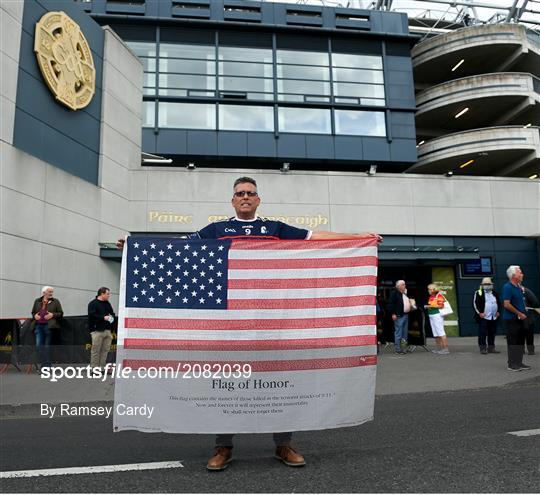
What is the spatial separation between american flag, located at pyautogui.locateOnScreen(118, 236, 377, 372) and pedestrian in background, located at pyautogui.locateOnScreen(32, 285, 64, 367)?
7877mm

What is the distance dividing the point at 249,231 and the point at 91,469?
231cm

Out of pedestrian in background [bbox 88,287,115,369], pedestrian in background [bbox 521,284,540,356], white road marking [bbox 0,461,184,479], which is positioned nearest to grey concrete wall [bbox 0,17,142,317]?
pedestrian in background [bbox 88,287,115,369]

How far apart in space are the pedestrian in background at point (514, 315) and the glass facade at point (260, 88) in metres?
17.7

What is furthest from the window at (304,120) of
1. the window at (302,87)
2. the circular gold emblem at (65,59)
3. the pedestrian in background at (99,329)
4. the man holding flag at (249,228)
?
the man holding flag at (249,228)

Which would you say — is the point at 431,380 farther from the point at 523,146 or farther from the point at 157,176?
the point at 523,146

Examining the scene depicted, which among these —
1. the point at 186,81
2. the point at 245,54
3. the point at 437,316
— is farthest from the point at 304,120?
the point at 437,316

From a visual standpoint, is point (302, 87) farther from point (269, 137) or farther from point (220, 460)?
point (220, 460)

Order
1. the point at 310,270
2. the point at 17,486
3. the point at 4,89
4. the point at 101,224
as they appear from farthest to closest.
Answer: the point at 101,224 → the point at 4,89 → the point at 310,270 → the point at 17,486

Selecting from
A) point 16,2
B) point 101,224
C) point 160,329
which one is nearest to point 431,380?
point 160,329

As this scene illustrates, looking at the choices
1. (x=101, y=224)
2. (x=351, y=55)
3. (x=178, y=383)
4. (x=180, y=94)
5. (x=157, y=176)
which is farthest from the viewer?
(x=351, y=55)

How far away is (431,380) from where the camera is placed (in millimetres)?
9047

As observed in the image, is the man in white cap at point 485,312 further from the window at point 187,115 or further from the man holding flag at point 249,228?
the window at point 187,115

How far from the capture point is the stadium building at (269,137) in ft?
48.5

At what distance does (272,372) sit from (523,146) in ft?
86.4
